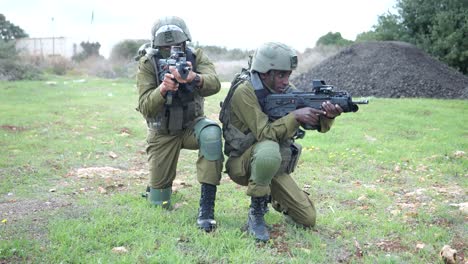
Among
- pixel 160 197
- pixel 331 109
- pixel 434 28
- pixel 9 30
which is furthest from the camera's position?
pixel 9 30

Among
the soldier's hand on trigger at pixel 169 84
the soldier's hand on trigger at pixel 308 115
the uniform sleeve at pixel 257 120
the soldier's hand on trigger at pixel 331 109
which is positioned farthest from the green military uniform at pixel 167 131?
the soldier's hand on trigger at pixel 331 109

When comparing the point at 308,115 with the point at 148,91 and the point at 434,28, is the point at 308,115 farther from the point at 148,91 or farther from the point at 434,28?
the point at 434,28

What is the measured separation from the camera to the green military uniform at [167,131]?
4.61 meters

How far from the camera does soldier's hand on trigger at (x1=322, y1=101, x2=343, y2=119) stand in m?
4.29

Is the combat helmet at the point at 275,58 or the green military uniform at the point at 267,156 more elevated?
the combat helmet at the point at 275,58

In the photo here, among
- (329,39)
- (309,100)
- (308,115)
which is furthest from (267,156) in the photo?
(329,39)

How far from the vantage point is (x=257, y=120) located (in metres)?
4.49

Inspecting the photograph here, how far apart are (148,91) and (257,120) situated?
1.13 metres

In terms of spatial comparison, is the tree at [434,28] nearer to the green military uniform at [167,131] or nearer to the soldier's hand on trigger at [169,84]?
the green military uniform at [167,131]

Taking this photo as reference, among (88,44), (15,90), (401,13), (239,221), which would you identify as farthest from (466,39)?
(88,44)

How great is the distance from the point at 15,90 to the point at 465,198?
53.3 ft

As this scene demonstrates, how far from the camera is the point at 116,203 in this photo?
5434 millimetres

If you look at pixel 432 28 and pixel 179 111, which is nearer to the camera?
pixel 179 111

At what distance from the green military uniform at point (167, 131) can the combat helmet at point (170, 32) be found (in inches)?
8.5
